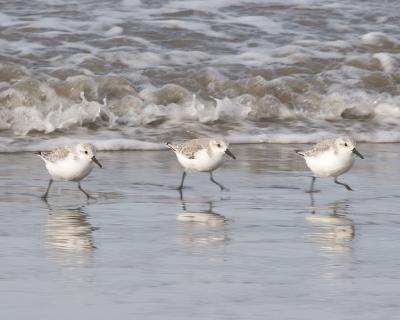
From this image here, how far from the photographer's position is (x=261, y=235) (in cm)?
908

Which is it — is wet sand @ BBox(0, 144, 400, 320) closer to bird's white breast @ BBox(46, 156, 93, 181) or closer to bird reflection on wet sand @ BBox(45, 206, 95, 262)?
bird reflection on wet sand @ BBox(45, 206, 95, 262)

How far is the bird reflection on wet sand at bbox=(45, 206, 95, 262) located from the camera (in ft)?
27.5

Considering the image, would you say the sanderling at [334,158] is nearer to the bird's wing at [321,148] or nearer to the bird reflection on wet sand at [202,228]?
the bird's wing at [321,148]

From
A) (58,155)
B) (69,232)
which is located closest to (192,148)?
(58,155)

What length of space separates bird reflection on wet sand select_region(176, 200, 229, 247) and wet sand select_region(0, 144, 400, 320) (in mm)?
15

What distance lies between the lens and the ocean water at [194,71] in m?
15.1

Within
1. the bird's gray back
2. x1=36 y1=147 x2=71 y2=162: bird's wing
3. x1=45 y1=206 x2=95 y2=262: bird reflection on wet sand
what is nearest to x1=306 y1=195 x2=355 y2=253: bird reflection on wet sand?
the bird's gray back

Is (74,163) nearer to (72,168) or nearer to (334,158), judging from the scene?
(72,168)

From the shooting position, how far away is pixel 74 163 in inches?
432

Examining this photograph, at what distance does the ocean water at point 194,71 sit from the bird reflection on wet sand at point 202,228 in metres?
3.94

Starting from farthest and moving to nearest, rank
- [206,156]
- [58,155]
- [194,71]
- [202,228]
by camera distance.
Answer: [194,71] → [206,156] → [58,155] → [202,228]

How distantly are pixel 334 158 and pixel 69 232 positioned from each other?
3279mm

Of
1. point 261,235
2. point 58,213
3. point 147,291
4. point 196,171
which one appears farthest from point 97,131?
point 147,291

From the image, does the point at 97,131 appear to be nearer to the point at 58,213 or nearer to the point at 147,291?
the point at 58,213
